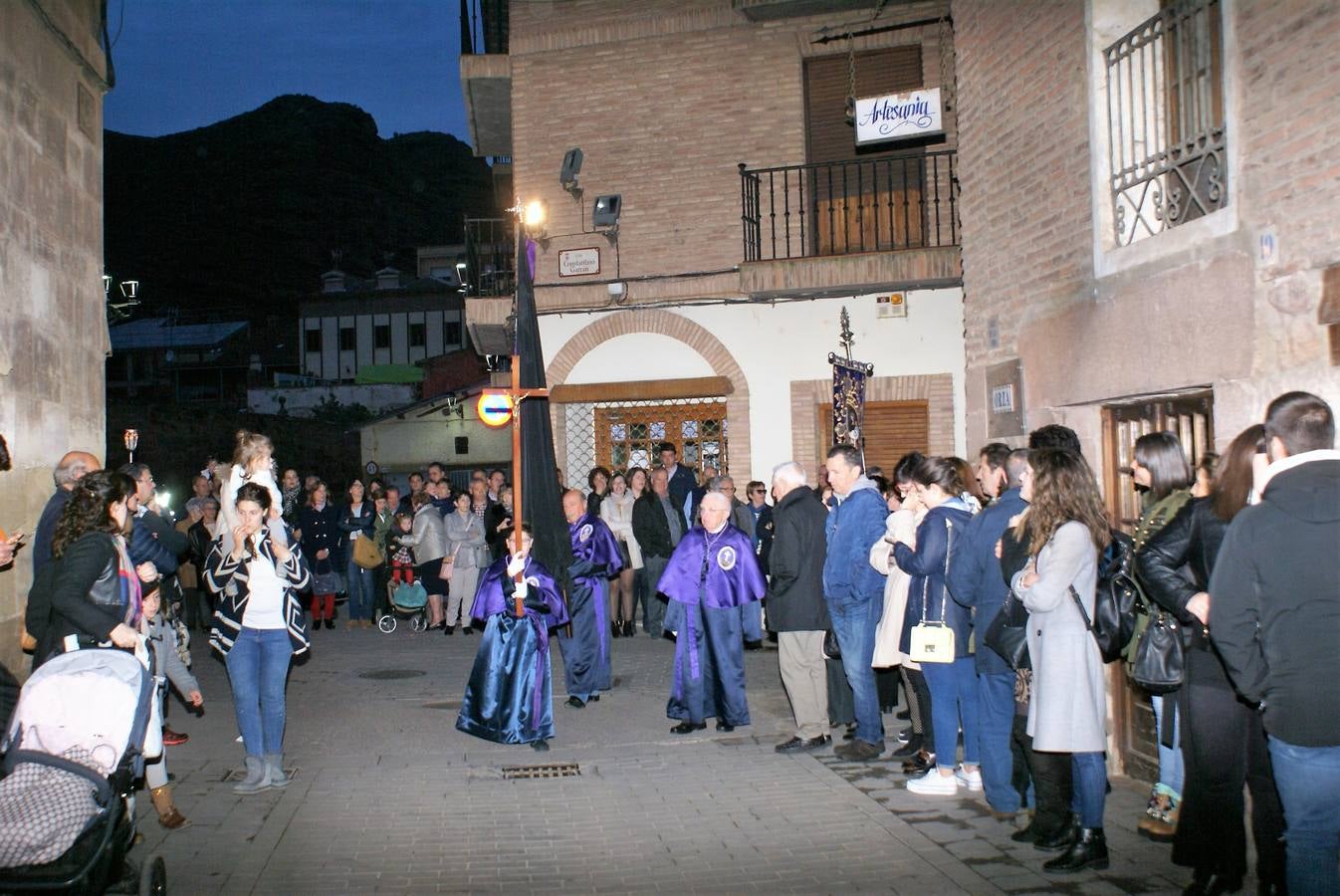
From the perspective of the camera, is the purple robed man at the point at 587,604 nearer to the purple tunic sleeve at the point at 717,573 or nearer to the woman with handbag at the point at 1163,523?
the purple tunic sleeve at the point at 717,573

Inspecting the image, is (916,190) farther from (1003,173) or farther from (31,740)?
(31,740)

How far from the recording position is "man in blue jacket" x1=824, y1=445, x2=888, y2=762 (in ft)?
25.3

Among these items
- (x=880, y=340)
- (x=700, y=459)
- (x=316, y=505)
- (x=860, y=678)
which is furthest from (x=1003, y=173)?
(x=316, y=505)

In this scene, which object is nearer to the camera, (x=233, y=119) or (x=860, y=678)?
(x=860, y=678)

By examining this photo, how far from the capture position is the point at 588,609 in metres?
9.89

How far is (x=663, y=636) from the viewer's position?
1359 cm

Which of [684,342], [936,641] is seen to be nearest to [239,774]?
[936,641]

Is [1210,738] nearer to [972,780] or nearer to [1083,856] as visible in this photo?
[1083,856]

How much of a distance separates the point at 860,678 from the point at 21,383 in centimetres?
636

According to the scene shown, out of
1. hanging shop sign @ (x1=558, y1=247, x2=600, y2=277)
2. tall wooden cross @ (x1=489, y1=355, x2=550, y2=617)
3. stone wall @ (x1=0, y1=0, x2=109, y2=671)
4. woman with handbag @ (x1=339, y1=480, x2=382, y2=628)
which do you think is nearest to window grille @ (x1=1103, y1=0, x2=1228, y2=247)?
tall wooden cross @ (x1=489, y1=355, x2=550, y2=617)

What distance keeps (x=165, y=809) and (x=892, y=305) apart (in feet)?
37.6

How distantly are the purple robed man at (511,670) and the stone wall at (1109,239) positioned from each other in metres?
3.75

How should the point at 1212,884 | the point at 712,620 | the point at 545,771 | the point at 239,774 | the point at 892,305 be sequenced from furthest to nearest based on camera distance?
the point at 892,305 → the point at 712,620 → the point at 545,771 → the point at 239,774 → the point at 1212,884

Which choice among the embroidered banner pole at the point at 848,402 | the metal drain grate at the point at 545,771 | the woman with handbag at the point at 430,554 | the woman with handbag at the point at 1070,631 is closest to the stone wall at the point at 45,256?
the metal drain grate at the point at 545,771
